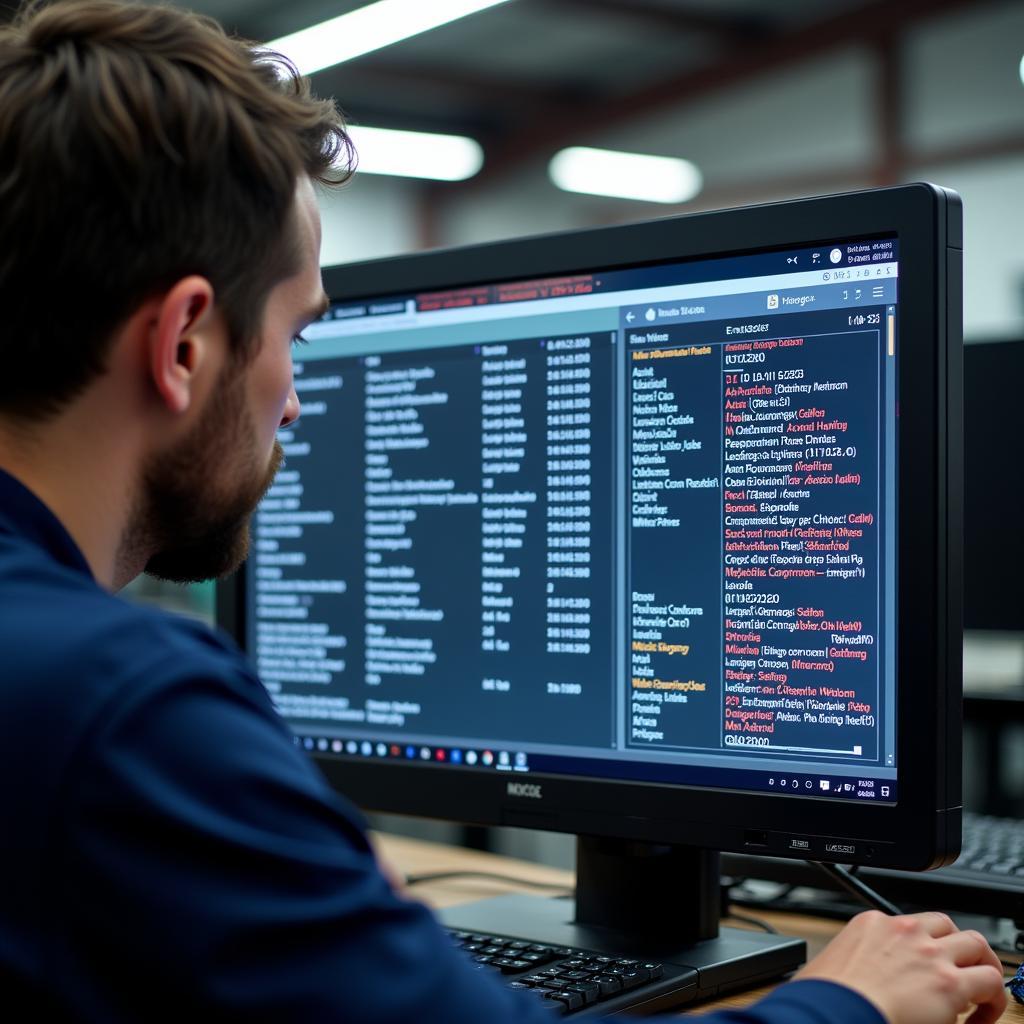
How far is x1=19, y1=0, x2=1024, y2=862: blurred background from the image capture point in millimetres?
4953

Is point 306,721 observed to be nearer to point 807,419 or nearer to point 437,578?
point 437,578

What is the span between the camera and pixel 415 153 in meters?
6.02

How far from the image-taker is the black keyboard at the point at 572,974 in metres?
0.77

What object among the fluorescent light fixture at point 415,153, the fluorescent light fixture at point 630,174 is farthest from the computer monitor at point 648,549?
the fluorescent light fixture at point 630,174

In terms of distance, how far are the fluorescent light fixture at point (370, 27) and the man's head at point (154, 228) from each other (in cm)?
320

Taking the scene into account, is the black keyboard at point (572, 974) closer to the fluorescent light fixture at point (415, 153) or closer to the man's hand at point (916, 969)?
the man's hand at point (916, 969)

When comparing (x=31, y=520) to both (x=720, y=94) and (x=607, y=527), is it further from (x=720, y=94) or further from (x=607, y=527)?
(x=720, y=94)

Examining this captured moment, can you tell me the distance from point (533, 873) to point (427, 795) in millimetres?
289

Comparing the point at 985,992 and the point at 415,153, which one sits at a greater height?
the point at 415,153

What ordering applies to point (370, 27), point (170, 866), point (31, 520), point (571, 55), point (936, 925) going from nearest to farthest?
point (170, 866) → point (31, 520) → point (936, 925) → point (370, 27) → point (571, 55)

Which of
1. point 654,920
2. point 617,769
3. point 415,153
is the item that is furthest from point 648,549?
point 415,153

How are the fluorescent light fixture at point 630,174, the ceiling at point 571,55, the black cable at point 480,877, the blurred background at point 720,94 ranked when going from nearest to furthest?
the black cable at point 480,877
the blurred background at point 720,94
the ceiling at point 571,55
the fluorescent light fixture at point 630,174

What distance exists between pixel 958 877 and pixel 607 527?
0.37 m

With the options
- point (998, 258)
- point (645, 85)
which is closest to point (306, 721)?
point (998, 258)
